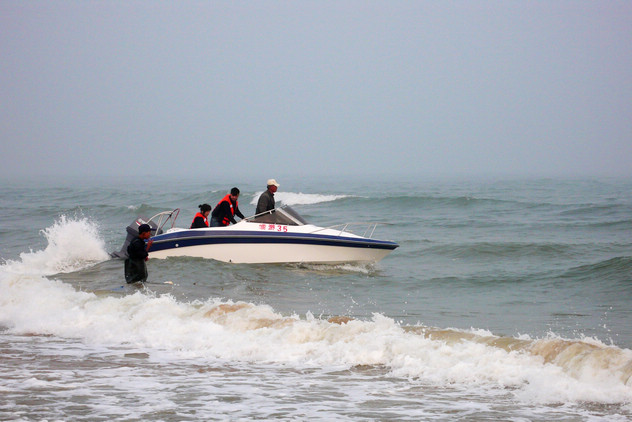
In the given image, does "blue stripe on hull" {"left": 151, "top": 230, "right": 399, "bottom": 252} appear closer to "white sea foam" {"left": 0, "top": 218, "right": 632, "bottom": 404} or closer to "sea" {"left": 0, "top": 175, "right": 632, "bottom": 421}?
"sea" {"left": 0, "top": 175, "right": 632, "bottom": 421}

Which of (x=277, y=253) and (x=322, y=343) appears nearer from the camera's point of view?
(x=322, y=343)

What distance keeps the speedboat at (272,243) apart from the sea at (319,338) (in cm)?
30

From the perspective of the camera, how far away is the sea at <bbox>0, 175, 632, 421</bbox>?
645 cm

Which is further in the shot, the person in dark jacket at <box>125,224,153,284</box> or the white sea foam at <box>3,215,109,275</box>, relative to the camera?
the white sea foam at <box>3,215,109,275</box>

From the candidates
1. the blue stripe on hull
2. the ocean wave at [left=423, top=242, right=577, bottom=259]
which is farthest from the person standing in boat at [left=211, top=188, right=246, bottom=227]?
the ocean wave at [left=423, top=242, right=577, bottom=259]

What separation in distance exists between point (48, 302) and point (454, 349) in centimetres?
680

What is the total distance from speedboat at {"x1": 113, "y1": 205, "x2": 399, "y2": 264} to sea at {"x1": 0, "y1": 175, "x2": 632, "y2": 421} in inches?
11.8

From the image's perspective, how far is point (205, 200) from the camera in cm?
4819

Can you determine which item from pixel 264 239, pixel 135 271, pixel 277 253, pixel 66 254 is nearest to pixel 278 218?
pixel 264 239

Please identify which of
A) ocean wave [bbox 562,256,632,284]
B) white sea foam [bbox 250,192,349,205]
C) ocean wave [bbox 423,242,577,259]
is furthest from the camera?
white sea foam [bbox 250,192,349,205]

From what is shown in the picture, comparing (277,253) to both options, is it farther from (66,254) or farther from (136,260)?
(66,254)

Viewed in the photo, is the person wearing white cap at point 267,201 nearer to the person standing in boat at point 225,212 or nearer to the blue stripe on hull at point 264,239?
the blue stripe on hull at point 264,239

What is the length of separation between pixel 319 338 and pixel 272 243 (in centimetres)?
682

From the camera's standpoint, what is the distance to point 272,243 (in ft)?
51.1
